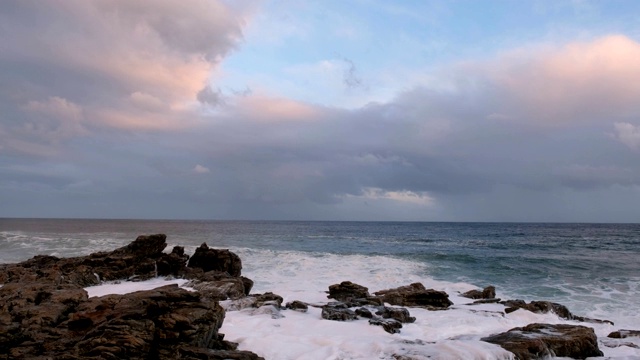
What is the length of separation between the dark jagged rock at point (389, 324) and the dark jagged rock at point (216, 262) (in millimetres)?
12505

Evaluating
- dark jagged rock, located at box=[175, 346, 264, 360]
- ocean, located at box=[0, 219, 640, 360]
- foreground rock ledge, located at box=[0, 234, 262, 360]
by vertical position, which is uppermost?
foreground rock ledge, located at box=[0, 234, 262, 360]

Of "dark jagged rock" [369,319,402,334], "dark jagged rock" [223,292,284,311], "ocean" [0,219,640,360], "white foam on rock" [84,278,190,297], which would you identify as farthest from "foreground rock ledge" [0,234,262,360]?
"white foam on rock" [84,278,190,297]

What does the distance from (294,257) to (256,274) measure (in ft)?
33.6

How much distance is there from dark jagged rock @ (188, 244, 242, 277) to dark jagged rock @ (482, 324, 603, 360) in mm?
16012

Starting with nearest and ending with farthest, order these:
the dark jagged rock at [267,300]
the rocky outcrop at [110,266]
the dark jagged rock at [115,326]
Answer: the dark jagged rock at [115,326], the dark jagged rock at [267,300], the rocky outcrop at [110,266]

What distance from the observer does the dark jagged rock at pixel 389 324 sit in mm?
13227

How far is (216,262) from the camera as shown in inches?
960

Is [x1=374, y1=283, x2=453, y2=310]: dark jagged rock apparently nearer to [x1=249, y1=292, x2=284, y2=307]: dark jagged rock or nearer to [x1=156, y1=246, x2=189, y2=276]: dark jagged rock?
[x1=249, y1=292, x2=284, y2=307]: dark jagged rock

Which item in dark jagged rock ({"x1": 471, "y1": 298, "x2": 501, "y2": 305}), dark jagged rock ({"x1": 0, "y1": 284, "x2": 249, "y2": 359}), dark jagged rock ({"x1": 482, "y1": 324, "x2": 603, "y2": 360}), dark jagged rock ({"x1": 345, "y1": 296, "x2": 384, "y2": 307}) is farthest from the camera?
dark jagged rock ({"x1": 471, "y1": 298, "x2": 501, "y2": 305})

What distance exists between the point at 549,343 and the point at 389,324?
14.9 feet

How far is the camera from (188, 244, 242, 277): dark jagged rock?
24328mm

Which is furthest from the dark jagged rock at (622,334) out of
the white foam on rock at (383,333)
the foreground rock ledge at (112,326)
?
the foreground rock ledge at (112,326)

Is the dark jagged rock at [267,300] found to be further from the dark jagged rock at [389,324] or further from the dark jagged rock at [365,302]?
the dark jagged rock at [389,324]

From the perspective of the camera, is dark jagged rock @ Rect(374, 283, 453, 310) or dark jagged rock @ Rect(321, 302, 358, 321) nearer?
dark jagged rock @ Rect(321, 302, 358, 321)
